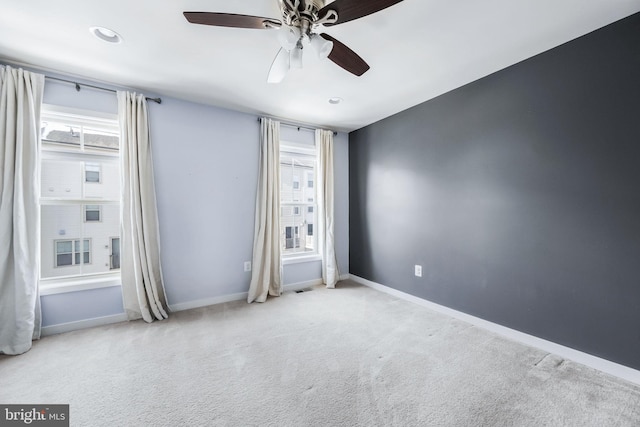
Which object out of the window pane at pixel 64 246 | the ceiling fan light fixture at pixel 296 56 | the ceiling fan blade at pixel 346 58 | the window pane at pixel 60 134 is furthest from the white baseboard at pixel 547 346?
the window pane at pixel 64 246

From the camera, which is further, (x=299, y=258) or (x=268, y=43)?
(x=299, y=258)

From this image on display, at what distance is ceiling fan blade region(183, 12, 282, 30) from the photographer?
1.37 metres

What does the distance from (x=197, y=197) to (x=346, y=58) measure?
2.24 metres

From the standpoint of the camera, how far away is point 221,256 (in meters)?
3.19

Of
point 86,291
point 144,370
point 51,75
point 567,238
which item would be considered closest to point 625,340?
point 567,238

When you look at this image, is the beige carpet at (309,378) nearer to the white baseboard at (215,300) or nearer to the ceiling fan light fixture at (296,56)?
the white baseboard at (215,300)

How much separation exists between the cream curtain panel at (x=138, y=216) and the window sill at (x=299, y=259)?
5.08ft

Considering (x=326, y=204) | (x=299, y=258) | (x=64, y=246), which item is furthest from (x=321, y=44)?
(x=64, y=246)

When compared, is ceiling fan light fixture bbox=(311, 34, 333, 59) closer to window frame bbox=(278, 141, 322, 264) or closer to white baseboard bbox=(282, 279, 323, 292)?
window frame bbox=(278, 141, 322, 264)

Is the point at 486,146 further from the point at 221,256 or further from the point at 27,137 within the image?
the point at 27,137

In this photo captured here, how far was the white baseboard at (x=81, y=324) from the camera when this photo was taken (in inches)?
92.4

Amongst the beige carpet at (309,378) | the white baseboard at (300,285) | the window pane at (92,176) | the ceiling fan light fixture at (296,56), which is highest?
the ceiling fan light fixture at (296,56)

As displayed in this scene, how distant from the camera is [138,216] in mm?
2607

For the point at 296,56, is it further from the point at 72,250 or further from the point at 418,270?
the point at 72,250
